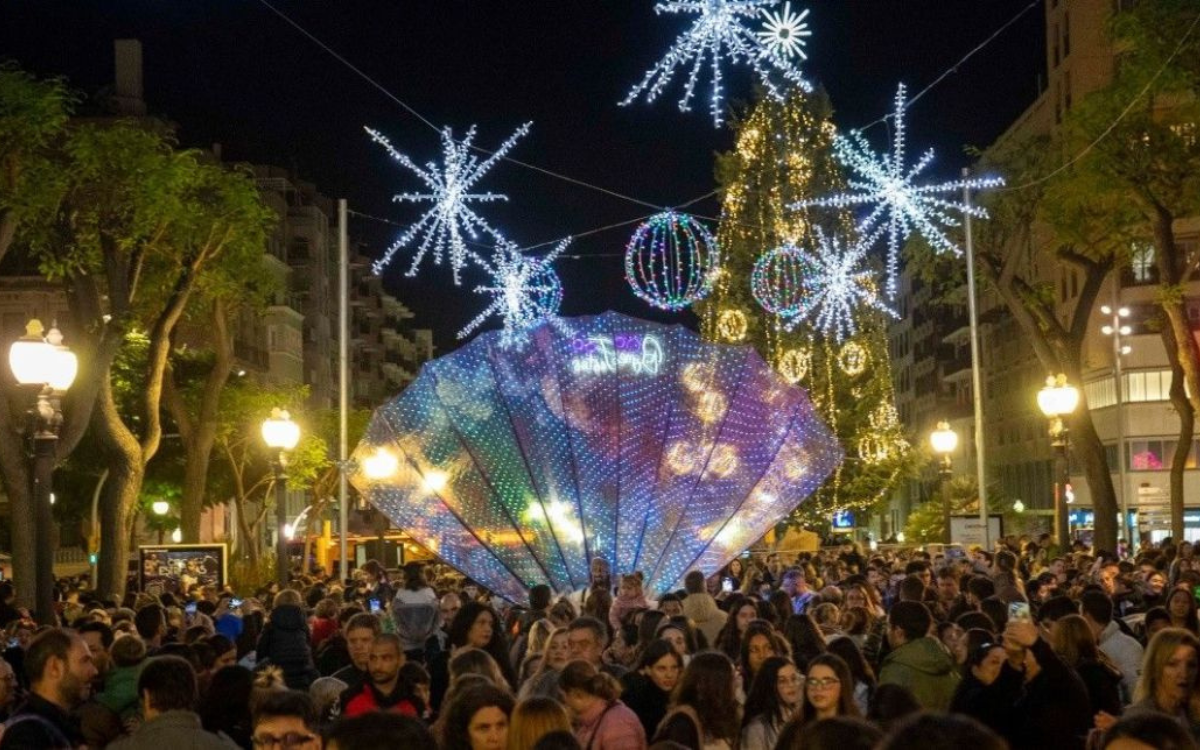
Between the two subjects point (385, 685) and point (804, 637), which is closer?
point (385, 685)

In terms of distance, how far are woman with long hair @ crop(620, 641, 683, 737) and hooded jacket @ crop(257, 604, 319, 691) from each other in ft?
16.6

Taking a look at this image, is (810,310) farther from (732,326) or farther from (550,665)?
(550,665)

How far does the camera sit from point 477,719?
7762 mm

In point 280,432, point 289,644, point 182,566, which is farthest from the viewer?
point 280,432

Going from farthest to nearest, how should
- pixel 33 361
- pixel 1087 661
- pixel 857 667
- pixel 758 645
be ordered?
pixel 33 361, pixel 758 645, pixel 857 667, pixel 1087 661

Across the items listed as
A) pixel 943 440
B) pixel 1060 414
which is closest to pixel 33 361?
pixel 1060 414

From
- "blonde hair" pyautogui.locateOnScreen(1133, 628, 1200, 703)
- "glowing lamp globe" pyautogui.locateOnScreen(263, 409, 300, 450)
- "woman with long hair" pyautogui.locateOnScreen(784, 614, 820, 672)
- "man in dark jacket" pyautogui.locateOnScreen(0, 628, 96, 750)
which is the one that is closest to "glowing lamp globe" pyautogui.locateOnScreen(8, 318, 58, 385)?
"woman with long hair" pyautogui.locateOnScreen(784, 614, 820, 672)

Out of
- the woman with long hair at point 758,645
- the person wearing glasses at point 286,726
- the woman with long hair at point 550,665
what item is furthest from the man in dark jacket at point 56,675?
the woman with long hair at point 758,645

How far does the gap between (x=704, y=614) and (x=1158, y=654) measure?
8.29m

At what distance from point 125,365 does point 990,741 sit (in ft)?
186

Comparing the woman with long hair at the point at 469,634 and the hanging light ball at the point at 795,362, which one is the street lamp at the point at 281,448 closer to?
the woman with long hair at the point at 469,634

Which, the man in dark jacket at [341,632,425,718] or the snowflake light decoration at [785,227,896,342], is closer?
the man in dark jacket at [341,632,425,718]

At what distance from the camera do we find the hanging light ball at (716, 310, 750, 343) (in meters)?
59.9

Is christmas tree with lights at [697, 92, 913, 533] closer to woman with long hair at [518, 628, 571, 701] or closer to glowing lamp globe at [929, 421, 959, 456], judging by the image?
glowing lamp globe at [929, 421, 959, 456]
